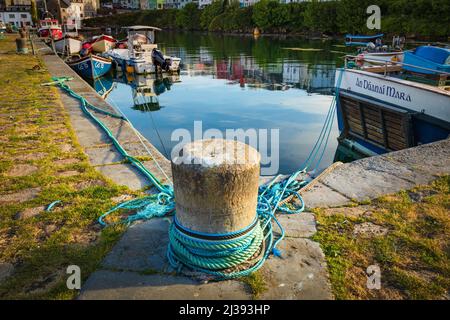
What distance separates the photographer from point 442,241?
140 inches

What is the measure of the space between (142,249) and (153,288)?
59 cm

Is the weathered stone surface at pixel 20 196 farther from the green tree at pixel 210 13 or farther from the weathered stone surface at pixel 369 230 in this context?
the green tree at pixel 210 13

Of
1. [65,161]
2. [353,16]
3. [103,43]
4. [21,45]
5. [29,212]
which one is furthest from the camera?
[353,16]

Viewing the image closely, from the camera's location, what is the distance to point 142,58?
26.0m

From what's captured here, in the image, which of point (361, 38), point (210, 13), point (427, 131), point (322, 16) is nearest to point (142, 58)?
point (427, 131)

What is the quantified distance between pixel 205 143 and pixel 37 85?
11.5 metres

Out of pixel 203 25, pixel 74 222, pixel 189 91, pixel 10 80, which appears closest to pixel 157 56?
pixel 189 91

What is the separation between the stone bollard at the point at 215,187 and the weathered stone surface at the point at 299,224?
72 cm

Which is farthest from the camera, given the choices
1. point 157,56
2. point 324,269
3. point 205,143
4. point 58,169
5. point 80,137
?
point 157,56

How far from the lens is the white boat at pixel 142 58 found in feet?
84.3

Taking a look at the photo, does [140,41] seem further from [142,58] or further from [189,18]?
[189,18]

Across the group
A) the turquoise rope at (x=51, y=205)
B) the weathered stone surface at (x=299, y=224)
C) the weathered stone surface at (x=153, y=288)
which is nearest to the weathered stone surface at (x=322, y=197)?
the weathered stone surface at (x=299, y=224)
